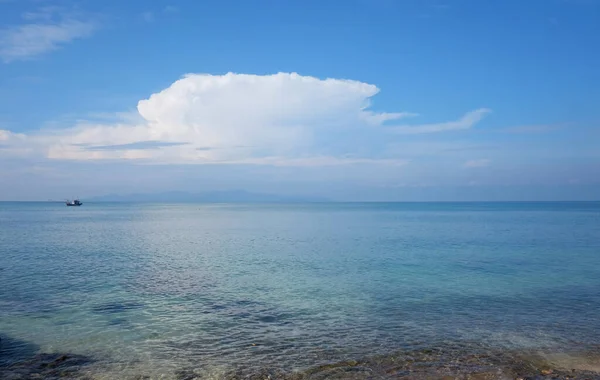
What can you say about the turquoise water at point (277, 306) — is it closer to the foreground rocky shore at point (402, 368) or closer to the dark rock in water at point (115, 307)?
the dark rock in water at point (115, 307)

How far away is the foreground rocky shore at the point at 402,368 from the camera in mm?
15375

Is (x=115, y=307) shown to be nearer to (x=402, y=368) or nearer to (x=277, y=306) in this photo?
(x=277, y=306)

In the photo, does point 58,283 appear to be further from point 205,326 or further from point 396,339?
point 396,339

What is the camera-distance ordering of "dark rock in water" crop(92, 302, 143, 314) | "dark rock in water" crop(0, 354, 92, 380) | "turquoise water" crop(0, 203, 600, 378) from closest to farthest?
1. "dark rock in water" crop(0, 354, 92, 380)
2. "turquoise water" crop(0, 203, 600, 378)
3. "dark rock in water" crop(92, 302, 143, 314)

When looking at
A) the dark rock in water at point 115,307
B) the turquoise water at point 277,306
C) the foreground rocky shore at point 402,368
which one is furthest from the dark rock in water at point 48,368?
the dark rock in water at point 115,307

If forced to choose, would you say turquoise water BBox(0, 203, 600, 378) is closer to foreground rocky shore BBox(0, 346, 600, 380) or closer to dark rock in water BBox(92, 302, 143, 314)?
dark rock in water BBox(92, 302, 143, 314)

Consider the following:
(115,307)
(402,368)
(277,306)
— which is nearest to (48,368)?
(115,307)

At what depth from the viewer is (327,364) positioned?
16.5 metres

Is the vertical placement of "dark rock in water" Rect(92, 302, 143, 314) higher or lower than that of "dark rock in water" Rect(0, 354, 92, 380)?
lower

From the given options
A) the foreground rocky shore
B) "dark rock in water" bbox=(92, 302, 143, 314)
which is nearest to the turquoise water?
"dark rock in water" bbox=(92, 302, 143, 314)

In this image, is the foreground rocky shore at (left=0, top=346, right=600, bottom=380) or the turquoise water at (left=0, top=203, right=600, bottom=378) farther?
the turquoise water at (left=0, top=203, right=600, bottom=378)

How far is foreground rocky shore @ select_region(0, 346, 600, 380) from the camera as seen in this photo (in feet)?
50.4

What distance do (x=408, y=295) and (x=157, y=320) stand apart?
16.6 metres

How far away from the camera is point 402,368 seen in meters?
16.1
